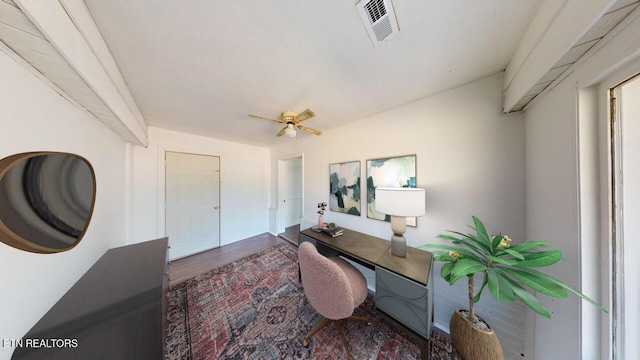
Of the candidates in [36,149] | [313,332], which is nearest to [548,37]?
[313,332]

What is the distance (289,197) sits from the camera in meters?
4.16

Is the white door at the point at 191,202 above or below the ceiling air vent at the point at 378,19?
below

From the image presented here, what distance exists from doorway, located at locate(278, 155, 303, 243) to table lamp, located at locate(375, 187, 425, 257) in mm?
2049

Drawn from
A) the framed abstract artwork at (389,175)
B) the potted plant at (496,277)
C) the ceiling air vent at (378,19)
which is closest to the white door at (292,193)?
the framed abstract artwork at (389,175)

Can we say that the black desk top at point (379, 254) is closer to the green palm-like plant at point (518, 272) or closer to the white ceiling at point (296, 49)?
the green palm-like plant at point (518, 272)

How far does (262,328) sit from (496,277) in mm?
1841

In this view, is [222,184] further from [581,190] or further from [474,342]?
[581,190]

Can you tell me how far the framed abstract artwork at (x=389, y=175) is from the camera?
67.4 inches

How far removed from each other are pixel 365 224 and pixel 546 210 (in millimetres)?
1432

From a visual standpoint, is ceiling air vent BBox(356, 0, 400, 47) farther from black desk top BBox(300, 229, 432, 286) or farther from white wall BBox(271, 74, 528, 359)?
black desk top BBox(300, 229, 432, 286)

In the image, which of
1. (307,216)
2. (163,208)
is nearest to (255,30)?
(307,216)

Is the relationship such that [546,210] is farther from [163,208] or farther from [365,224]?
[163,208]

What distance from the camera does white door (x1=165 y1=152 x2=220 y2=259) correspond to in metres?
2.70

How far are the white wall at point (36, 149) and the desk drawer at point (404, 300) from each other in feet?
6.18
